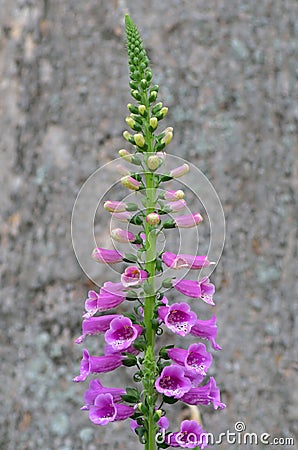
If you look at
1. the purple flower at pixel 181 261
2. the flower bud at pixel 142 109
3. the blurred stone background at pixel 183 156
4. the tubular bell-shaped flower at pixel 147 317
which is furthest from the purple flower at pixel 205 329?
the blurred stone background at pixel 183 156

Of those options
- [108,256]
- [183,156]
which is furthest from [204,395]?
[183,156]

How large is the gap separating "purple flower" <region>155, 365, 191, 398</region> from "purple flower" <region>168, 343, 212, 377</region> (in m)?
0.03

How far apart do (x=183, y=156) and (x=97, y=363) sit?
1849 millimetres

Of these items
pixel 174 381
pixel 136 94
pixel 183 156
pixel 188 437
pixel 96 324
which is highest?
pixel 183 156

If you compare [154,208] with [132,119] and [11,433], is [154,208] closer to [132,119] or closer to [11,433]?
[132,119]

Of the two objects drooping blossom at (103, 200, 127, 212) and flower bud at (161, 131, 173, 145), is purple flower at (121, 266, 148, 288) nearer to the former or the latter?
drooping blossom at (103, 200, 127, 212)

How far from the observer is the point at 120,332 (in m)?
1.37

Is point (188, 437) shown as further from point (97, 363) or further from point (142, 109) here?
point (142, 109)

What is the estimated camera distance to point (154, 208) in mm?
1355

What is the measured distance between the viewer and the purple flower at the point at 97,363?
4.57 feet

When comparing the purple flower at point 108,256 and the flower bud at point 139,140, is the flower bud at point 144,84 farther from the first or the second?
the purple flower at point 108,256

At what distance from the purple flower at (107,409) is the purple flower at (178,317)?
0.62 ft

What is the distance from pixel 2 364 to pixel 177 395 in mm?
2122

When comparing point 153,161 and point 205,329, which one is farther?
point 205,329
